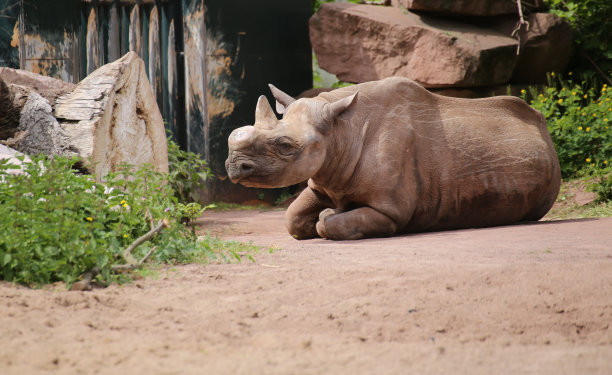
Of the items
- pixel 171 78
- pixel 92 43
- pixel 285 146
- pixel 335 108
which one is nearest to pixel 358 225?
pixel 285 146

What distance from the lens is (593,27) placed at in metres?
11.1

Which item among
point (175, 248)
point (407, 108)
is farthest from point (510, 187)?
point (175, 248)

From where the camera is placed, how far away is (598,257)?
13.4ft

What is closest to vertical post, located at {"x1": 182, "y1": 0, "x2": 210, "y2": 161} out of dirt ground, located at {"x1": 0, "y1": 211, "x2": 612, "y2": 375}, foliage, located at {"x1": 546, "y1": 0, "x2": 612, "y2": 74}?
foliage, located at {"x1": 546, "y1": 0, "x2": 612, "y2": 74}

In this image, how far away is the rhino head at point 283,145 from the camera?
5.28m

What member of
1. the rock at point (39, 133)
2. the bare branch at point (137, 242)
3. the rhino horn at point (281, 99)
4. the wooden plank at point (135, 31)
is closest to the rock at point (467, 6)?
the wooden plank at point (135, 31)

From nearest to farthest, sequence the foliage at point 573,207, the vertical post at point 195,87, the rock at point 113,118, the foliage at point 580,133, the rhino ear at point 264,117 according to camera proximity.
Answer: the rhino ear at point 264,117 → the rock at point 113,118 → the foliage at point 573,207 → the foliage at point 580,133 → the vertical post at point 195,87

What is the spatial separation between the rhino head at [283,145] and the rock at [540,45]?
553 centimetres

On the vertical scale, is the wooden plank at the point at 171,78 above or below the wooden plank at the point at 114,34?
below

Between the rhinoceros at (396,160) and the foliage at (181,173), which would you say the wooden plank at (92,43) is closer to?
the foliage at (181,173)

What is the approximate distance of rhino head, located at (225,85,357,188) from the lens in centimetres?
528

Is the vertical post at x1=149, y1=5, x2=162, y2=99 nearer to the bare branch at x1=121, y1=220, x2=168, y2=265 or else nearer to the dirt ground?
the bare branch at x1=121, y1=220, x2=168, y2=265

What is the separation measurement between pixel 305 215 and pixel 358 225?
0.68 metres

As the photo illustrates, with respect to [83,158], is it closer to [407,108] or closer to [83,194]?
[83,194]
